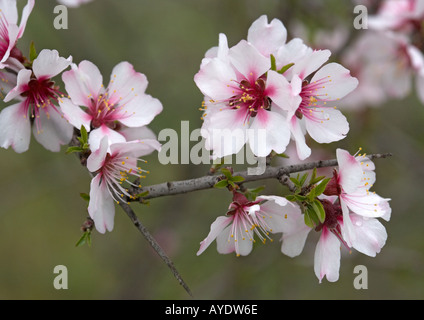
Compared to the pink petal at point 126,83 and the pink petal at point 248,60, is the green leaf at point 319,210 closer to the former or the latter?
the pink petal at point 248,60

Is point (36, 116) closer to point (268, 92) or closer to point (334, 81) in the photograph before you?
point (268, 92)

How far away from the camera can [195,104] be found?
3178mm

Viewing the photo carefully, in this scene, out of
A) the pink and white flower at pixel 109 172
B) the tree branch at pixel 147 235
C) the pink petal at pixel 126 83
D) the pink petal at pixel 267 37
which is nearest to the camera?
the tree branch at pixel 147 235

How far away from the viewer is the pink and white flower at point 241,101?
1.28 meters

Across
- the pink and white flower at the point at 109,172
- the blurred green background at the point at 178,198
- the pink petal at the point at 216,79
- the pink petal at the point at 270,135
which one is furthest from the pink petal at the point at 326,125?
the blurred green background at the point at 178,198

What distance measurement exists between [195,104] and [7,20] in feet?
6.08

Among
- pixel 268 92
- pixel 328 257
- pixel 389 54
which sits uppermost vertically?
pixel 389 54

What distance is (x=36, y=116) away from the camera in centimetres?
143

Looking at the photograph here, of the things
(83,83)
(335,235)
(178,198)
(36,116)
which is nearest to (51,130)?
(36,116)

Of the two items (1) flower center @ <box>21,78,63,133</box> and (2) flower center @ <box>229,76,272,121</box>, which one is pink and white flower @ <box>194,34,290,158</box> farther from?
(1) flower center @ <box>21,78,63,133</box>

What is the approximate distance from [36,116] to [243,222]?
618mm

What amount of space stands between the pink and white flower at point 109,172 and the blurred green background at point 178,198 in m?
1.18

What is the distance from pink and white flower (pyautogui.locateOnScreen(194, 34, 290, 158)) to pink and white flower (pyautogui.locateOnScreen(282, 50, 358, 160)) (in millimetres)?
59
